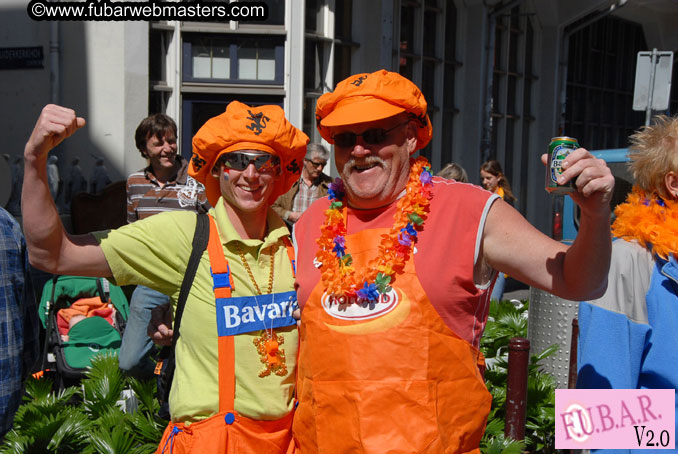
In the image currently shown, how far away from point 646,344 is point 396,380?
33.2 inches

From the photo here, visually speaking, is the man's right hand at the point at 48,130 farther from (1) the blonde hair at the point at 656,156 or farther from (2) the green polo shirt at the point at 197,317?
(1) the blonde hair at the point at 656,156

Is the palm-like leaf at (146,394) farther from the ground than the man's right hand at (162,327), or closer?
closer

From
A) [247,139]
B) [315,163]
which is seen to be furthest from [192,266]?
[315,163]

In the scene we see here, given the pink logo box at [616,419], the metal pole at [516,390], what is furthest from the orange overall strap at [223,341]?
the metal pole at [516,390]

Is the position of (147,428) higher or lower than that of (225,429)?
lower

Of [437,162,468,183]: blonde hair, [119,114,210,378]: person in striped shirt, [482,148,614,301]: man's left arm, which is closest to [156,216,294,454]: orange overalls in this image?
[482,148,614,301]: man's left arm

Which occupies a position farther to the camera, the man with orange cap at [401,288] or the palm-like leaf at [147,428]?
the palm-like leaf at [147,428]

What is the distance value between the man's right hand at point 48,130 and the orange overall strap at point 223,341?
67 centimetres

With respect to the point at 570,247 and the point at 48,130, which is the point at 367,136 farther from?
the point at 48,130

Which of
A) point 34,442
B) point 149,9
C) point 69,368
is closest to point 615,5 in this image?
point 149,9

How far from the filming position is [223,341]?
2.62 meters

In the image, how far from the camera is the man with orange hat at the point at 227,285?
2.57 metres

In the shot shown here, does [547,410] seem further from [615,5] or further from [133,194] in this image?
[615,5]

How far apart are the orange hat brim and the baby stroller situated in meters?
3.75
